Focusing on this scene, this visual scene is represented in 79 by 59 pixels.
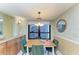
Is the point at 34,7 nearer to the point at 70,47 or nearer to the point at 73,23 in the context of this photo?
the point at 73,23

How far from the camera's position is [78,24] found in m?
3.18

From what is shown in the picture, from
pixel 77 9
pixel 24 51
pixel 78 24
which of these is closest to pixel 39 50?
pixel 24 51

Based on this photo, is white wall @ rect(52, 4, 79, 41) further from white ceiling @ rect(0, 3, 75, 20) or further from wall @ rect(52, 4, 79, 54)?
white ceiling @ rect(0, 3, 75, 20)

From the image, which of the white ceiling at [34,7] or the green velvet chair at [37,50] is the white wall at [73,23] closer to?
the white ceiling at [34,7]

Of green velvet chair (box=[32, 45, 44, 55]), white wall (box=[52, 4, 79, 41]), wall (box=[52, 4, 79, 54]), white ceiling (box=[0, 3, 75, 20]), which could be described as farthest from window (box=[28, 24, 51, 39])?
green velvet chair (box=[32, 45, 44, 55])

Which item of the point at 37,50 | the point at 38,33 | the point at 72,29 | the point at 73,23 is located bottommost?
the point at 37,50

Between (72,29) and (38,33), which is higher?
(72,29)

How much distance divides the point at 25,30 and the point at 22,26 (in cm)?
35

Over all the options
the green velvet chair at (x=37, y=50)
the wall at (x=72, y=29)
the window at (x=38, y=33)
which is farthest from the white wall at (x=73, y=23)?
the window at (x=38, y=33)

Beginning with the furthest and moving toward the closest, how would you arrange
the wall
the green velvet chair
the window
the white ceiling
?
the window < the green velvet chair < the wall < the white ceiling

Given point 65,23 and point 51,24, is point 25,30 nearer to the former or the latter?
point 51,24

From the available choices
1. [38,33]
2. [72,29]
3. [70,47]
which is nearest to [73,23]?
[72,29]

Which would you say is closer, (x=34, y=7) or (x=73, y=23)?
(x=73, y=23)

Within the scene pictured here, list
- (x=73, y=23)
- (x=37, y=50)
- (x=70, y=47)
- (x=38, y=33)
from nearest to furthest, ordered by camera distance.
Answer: (x=37, y=50) → (x=73, y=23) → (x=70, y=47) → (x=38, y=33)
